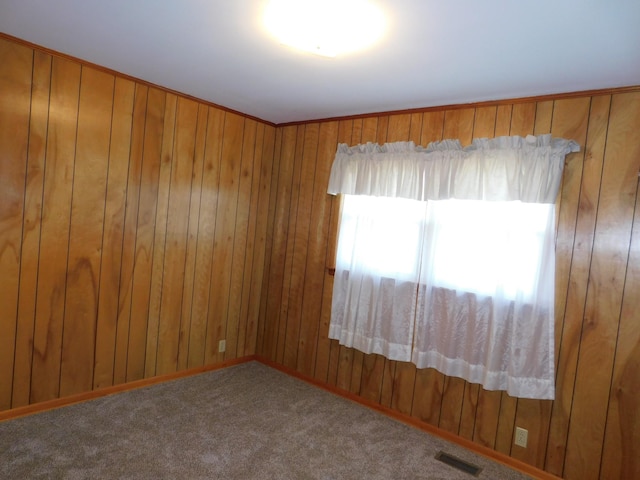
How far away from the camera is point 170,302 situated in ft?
11.0

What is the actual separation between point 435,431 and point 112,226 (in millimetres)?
2713

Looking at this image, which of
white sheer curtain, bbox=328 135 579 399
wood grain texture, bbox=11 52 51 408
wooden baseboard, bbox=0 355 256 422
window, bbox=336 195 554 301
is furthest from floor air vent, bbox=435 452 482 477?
wood grain texture, bbox=11 52 51 408

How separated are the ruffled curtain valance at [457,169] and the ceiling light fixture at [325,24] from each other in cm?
110

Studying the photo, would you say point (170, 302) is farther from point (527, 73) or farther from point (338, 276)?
point (527, 73)

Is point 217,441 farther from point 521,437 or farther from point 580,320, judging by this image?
point 580,320

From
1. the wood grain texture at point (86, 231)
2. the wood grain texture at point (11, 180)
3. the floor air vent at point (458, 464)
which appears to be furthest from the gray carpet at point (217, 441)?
the wood grain texture at point (11, 180)

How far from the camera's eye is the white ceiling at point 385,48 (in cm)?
172

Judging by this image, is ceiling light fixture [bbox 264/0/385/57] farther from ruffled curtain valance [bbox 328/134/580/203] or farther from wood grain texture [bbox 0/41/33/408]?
wood grain texture [bbox 0/41/33/408]

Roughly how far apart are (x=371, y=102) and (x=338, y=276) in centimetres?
138

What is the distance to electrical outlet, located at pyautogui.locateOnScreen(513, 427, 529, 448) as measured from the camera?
2568 millimetres

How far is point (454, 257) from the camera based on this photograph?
9.13 feet

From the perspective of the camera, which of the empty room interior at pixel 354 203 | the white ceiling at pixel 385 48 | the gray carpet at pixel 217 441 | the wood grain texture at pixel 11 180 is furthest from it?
the wood grain texture at pixel 11 180

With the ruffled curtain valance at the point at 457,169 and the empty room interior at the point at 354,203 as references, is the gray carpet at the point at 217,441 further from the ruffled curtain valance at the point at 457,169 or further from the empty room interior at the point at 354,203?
the ruffled curtain valance at the point at 457,169

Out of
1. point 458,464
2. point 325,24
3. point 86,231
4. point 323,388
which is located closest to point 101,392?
point 86,231
